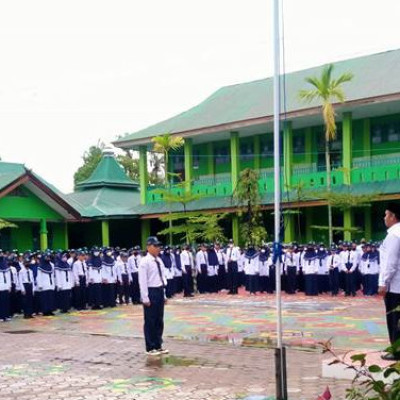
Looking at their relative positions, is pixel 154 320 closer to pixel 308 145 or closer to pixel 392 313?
pixel 392 313

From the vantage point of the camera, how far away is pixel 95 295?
56.1 feet

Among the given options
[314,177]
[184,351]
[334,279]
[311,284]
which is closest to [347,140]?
[314,177]

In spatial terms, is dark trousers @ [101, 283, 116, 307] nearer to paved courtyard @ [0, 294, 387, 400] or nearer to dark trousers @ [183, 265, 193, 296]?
paved courtyard @ [0, 294, 387, 400]

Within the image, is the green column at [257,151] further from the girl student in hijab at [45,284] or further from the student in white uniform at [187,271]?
the girl student in hijab at [45,284]

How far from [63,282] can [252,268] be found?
241 inches

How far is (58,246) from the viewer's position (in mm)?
30266

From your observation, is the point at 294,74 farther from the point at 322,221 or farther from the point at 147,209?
the point at 147,209

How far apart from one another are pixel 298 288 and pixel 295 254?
1.20m

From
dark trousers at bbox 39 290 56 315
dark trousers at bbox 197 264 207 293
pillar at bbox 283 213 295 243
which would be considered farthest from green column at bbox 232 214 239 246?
dark trousers at bbox 39 290 56 315

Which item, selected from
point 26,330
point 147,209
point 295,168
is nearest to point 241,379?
point 26,330

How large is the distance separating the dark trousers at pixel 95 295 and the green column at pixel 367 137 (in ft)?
45.3

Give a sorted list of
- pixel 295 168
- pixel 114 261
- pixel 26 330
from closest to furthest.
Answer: pixel 26 330 → pixel 114 261 → pixel 295 168

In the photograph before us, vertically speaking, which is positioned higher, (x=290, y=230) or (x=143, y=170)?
(x=143, y=170)

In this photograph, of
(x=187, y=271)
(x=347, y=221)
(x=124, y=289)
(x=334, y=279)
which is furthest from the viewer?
(x=347, y=221)
